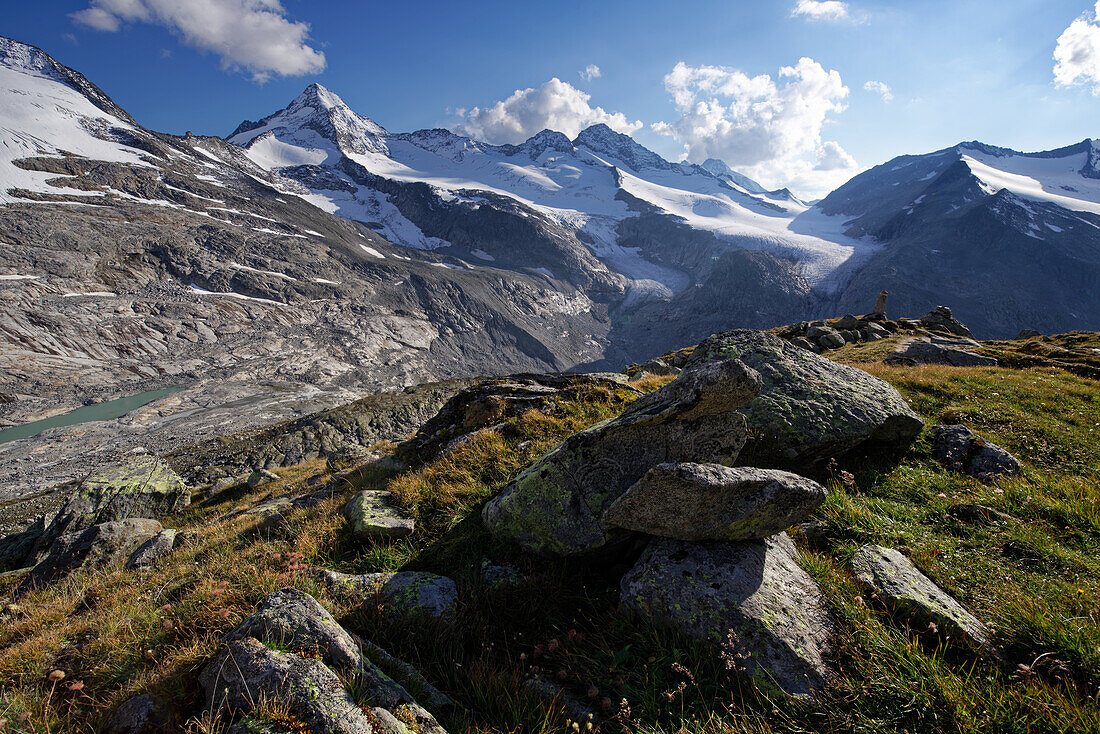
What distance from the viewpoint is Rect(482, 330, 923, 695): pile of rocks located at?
403cm

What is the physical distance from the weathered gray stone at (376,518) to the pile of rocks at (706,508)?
1.51 meters

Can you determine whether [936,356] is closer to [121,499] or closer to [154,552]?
[154,552]

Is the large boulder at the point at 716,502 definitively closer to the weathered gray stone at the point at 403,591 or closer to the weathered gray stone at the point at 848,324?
the weathered gray stone at the point at 403,591

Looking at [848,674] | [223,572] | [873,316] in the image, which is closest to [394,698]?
[848,674]

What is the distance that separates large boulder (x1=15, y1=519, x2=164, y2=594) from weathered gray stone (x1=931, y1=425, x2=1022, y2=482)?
1911 cm

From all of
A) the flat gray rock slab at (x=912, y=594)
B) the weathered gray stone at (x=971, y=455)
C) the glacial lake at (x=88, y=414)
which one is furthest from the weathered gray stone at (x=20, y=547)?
the glacial lake at (x=88, y=414)

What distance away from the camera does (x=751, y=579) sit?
14.3ft

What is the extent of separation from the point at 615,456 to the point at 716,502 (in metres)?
1.67

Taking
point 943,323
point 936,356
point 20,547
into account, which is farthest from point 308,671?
point 943,323

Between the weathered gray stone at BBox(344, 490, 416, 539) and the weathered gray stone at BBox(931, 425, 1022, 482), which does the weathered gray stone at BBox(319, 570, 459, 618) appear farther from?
the weathered gray stone at BBox(931, 425, 1022, 482)

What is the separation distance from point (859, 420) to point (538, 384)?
32.4 ft

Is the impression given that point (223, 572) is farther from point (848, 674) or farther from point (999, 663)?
point (999, 663)

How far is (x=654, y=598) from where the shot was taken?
4.32 metres

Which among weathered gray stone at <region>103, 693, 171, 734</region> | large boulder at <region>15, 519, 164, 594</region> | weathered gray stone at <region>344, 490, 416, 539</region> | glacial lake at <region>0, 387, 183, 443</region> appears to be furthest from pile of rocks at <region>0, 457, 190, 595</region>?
glacial lake at <region>0, 387, 183, 443</region>
